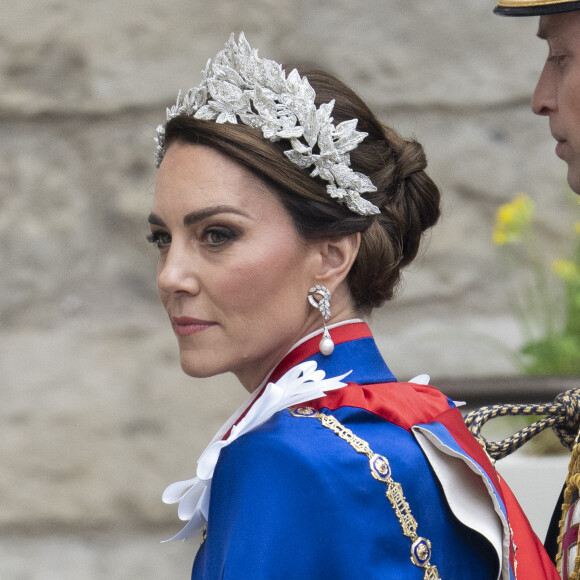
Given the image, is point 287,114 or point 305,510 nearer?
point 305,510

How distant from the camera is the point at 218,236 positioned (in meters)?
1.58

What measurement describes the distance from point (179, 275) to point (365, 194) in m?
0.33

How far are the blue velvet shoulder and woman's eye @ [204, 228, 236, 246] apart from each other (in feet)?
0.93

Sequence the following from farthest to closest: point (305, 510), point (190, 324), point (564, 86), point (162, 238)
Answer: point (162, 238)
point (190, 324)
point (564, 86)
point (305, 510)

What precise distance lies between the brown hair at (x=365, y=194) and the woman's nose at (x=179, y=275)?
17cm

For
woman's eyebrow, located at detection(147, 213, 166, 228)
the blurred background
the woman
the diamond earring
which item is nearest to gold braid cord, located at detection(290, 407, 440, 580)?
the woman

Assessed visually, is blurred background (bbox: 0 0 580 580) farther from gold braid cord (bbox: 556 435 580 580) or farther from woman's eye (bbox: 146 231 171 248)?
gold braid cord (bbox: 556 435 580 580)

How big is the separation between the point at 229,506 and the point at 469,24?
5.87 feet

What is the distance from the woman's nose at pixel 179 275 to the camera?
5.16 ft

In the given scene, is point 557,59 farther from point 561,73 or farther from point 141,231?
point 141,231

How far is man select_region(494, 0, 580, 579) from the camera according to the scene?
1.47 metres

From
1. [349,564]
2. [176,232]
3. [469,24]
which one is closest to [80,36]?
[469,24]

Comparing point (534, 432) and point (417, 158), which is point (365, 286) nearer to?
point (417, 158)

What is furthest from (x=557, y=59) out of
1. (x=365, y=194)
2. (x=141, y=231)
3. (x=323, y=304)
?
(x=141, y=231)
